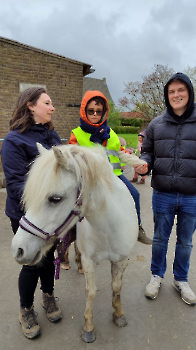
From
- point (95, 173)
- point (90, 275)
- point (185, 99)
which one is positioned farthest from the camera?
point (185, 99)

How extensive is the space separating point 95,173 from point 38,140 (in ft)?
2.35

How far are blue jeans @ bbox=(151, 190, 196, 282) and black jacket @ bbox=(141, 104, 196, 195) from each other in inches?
4.3

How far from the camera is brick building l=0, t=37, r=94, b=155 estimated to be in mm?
6756

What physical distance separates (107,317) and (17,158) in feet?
5.69

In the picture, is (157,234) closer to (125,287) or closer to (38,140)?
(125,287)

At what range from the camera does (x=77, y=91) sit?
7.82 m

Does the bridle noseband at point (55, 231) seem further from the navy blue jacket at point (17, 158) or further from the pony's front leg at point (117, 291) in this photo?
the pony's front leg at point (117, 291)

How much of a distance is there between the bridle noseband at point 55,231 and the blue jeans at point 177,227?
4.05 feet

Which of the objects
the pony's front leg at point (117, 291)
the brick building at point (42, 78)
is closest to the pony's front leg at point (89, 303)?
the pony's front leg at point (117, 291)

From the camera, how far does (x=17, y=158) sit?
169 cm

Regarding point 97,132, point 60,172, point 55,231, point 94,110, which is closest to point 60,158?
point 60,172

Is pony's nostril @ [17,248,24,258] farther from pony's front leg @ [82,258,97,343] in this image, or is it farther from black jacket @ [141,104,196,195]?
black jacket @ [141,104,196,195]

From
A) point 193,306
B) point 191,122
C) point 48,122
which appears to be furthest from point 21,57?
point 193,306

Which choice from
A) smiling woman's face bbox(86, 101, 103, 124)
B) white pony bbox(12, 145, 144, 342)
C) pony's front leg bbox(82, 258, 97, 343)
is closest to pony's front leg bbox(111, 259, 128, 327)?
pony's front leg bbox(82, 258, 97, 343)
